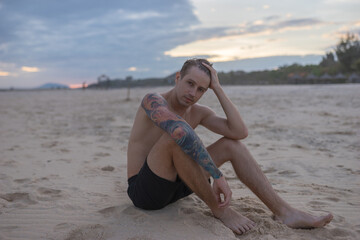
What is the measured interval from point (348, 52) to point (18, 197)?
97.7ft

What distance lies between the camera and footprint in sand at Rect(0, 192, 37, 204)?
8.56 ft

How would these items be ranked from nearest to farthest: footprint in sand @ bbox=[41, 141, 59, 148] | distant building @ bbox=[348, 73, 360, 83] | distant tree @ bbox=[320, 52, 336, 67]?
1. footprint in sand @ bbox=[41, 141, 59, 148]
2. distant building @ bbox=[348, 73, 360, 83]
3. distant tree @ bbox=[320, 52, 336, 67]

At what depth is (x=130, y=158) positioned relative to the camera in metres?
2.43

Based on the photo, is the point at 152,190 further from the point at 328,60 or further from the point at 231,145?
the point at 328,60

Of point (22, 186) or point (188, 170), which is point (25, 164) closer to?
point (22, 186)

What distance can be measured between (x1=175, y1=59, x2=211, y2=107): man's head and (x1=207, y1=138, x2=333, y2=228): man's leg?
1.37 feet

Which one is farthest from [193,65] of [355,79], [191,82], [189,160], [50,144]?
[355,79]

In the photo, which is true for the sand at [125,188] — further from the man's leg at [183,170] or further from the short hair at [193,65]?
the short hair at [193,65]

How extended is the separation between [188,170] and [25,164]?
2.60 meters

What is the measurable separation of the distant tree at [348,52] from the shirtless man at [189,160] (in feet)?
87.5

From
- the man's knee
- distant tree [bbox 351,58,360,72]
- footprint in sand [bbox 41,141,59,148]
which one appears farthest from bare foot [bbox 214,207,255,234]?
distant tree [bbox 351,58,360,72]

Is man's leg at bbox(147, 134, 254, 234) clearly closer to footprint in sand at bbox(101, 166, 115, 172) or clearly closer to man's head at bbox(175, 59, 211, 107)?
man's head at bbox(175, 59, 211, 107)

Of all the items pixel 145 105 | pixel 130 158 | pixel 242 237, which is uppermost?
pixel 145 105

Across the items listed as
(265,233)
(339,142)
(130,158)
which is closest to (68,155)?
(130,158)
